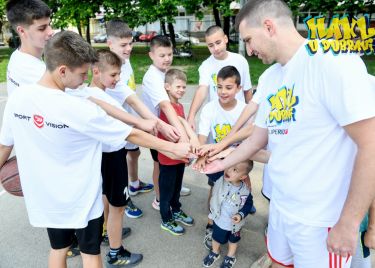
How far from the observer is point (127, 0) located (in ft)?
63.4

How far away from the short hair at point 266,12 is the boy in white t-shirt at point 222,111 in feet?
4.30

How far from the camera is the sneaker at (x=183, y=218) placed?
376cm

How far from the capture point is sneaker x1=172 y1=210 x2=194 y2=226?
3764 millimetres

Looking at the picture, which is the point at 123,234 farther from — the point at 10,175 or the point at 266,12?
the point at 266,12

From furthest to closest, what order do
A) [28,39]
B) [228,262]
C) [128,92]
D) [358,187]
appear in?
[128,92] → [228,262] → [28,39] → [358,187]

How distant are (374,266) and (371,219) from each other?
4.55 ft

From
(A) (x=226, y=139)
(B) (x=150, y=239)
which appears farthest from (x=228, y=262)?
(A) (x=226, y=139)

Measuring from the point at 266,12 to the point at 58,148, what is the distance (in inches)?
59.4

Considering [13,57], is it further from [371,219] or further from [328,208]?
[371,219]

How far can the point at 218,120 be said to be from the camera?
341cm

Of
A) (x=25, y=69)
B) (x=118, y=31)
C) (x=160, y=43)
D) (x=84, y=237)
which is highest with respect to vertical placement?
(x=118, y=31)

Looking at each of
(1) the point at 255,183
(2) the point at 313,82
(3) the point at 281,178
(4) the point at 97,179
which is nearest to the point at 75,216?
(4) the point at 97,179

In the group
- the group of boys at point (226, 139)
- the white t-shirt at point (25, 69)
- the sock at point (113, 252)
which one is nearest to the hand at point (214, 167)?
the group of boys at point (226, 139)

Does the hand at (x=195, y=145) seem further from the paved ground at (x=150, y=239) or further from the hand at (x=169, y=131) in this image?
the paved ground at (x=150, y=239)
